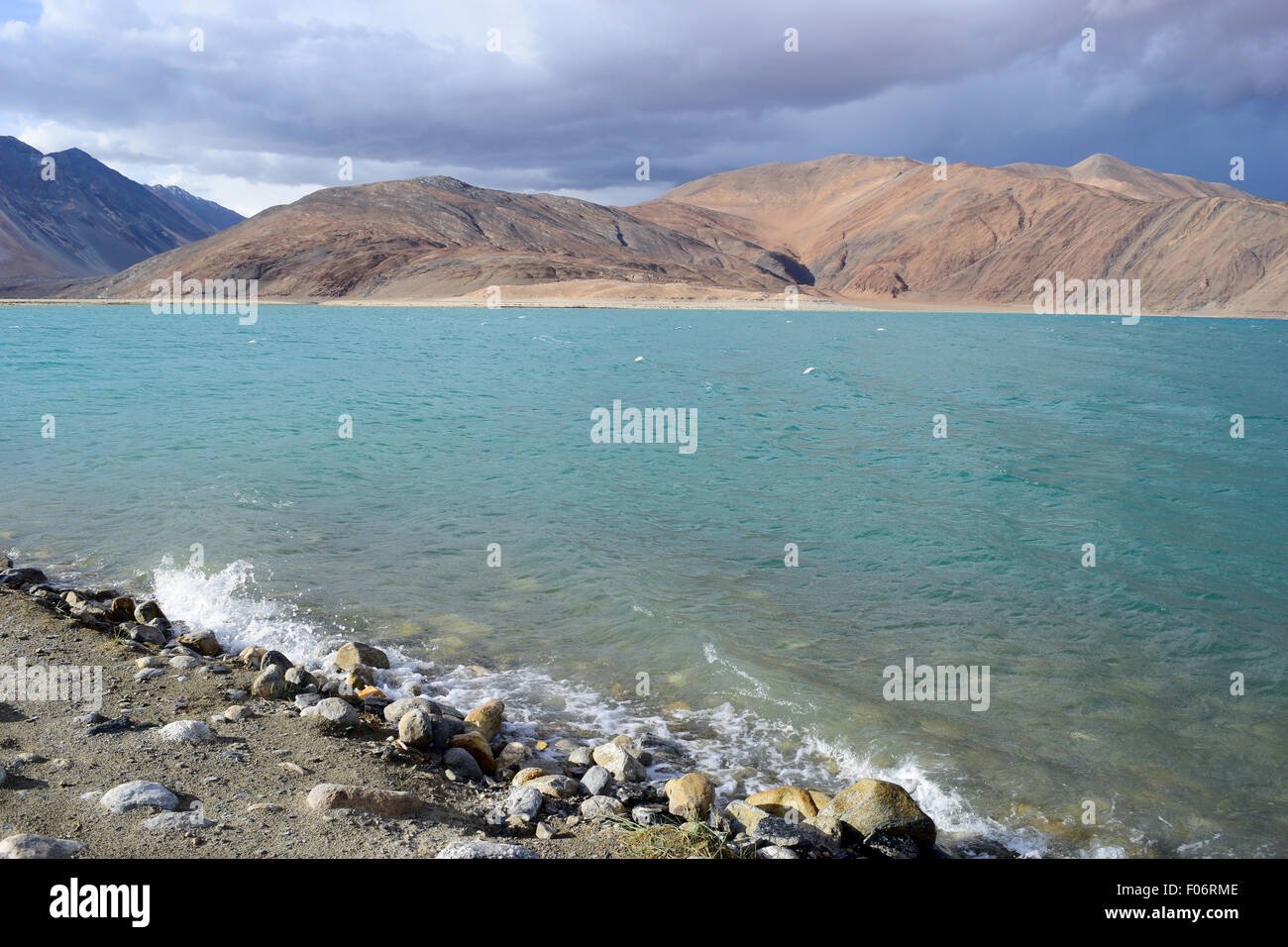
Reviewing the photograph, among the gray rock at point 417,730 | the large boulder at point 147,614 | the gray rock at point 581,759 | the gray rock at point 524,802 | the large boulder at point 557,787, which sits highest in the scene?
the large boulder at point 147,614

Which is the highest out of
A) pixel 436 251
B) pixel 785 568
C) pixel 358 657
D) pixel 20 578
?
pixel 436 251

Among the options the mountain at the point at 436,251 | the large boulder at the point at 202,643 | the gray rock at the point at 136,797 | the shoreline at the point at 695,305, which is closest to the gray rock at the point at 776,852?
the gray rock at the point at 136,797

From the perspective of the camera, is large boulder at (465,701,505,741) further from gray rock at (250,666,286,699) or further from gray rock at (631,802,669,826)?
gray rock at (631,802,669,826)

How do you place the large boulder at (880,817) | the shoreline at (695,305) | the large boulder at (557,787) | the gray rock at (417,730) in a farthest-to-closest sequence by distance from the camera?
the shoreline at (695,305)
the gray rock at (417,730)
the large boulder at (557,787)
the large boulder at (880,817)

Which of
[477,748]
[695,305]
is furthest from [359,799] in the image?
[695,305]

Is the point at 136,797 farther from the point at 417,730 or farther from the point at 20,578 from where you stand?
the point at 20,578

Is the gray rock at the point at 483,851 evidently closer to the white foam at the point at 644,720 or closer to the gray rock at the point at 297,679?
the white foam at the point at 644,720

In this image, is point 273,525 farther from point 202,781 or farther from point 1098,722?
point 1098,722

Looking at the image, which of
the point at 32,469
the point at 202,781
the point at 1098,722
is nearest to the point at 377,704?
the point at 202,781
